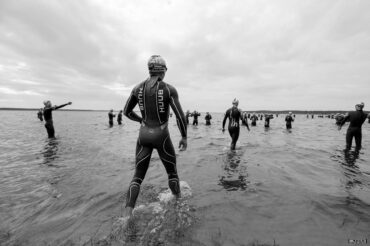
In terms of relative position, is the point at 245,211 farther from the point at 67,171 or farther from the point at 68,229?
the point at 67,171

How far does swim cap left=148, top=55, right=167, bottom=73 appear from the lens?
10.9 feet

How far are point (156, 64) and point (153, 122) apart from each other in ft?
3.25

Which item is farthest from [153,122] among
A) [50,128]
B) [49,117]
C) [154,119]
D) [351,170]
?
[50,128]

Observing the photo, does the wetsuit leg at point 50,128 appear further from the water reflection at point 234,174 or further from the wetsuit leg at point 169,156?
the wetsuit leg at point 169,156

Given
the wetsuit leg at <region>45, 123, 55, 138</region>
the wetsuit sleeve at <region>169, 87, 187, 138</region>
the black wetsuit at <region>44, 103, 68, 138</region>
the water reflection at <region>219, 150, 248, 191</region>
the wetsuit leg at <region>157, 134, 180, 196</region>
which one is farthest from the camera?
the wetsuit leg at <region>45, 123, 55, 138</region>

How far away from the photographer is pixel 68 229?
3141 mm

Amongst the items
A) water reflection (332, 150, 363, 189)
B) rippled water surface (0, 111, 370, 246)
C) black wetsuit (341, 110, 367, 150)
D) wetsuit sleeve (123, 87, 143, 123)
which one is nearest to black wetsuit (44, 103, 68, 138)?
rippled water surface (0, 111, 370, 246)

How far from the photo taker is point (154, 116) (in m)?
3.29

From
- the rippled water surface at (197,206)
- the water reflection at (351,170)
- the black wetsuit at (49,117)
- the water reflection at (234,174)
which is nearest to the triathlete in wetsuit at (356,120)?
the water reflection at (351,170)

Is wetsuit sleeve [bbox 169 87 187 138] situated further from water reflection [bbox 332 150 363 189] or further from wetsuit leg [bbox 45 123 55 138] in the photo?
wetsuit leg [bbox 45 123 55 138]

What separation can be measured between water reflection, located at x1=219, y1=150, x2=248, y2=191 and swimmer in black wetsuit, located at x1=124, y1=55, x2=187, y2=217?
7.05 feet

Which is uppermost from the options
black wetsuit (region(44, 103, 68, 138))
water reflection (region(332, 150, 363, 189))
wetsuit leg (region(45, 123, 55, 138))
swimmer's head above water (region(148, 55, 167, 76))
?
swimmer's head above water (region(148, 55, 167, 76))

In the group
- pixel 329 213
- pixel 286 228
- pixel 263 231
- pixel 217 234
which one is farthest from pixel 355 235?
pixel 217 234

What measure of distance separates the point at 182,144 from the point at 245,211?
5.63 ft
